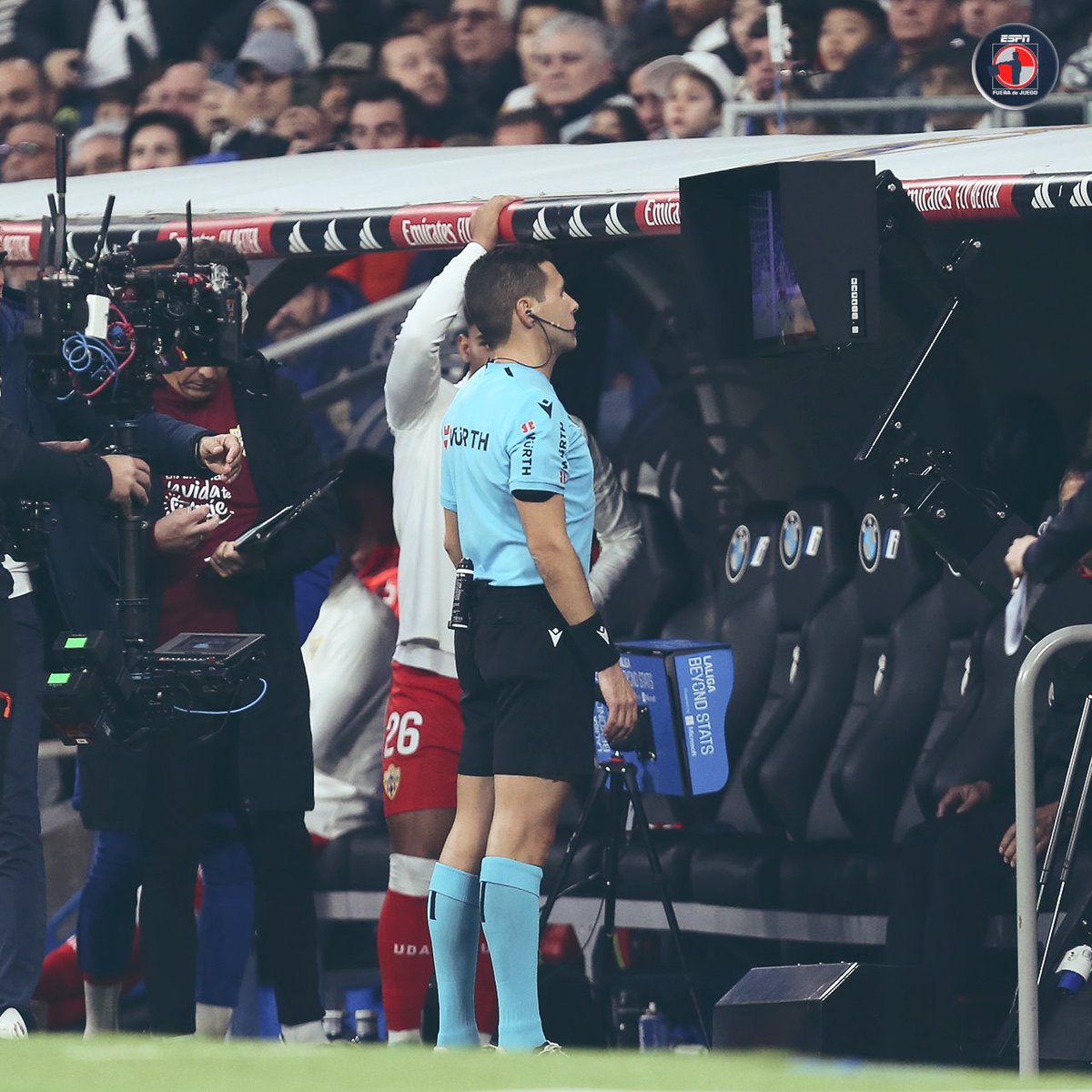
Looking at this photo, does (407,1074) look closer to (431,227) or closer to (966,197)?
(966,197)

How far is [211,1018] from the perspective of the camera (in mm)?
5840

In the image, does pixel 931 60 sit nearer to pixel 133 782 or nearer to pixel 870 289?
pixel 870 289

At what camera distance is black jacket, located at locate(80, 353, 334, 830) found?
576 cm

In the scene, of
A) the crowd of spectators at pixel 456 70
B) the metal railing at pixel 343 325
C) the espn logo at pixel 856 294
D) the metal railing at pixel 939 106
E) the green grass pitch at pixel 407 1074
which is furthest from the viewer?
the crowd of spectators at pixel 456 70

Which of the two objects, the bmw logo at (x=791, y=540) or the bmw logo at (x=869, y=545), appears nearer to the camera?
the bmw logo at (x=869, y=545)

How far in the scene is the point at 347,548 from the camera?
714cm

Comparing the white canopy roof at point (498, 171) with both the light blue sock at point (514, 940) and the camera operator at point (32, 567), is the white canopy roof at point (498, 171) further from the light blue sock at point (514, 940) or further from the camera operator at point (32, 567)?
the light blue sock at point (514, 940)

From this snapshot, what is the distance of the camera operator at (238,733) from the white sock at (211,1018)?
9 centimetres

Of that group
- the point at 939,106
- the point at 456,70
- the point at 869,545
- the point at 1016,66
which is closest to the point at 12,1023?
the point at 869,545

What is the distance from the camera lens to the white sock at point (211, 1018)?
19.1 ft

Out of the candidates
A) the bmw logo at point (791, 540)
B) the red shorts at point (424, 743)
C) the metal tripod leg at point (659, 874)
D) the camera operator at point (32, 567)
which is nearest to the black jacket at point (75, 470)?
the camera operator at point (32, 567)

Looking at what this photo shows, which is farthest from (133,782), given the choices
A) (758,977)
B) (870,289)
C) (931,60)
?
(931,60)

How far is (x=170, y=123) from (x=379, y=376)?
3.16 metres

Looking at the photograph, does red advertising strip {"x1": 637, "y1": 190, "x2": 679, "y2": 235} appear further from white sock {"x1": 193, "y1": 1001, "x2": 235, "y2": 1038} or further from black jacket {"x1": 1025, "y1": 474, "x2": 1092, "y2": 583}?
white sock {"x1": 193, "y1": 1001, "x2": 235, "y2": 1038}
